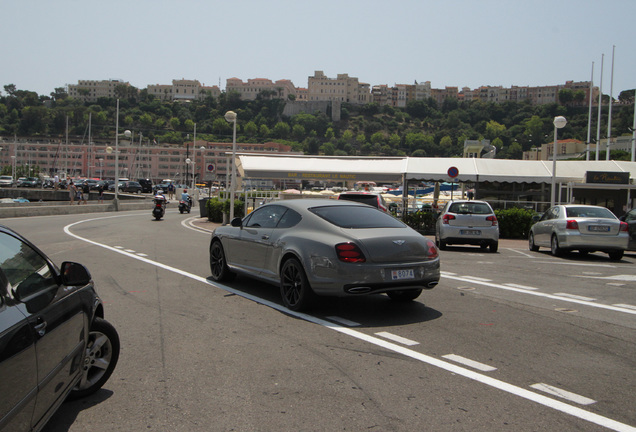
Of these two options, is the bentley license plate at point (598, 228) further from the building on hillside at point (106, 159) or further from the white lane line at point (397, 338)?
the building on hillside at point (106, 159)

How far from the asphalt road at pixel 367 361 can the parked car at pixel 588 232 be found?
4984 mm

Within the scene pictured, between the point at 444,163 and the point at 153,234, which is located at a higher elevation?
the point at 444,163

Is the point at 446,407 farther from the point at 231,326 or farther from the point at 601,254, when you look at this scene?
the point at 601,254

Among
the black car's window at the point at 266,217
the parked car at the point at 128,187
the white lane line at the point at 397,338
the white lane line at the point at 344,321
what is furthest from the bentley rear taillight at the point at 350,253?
the parked car at the point at 128,187

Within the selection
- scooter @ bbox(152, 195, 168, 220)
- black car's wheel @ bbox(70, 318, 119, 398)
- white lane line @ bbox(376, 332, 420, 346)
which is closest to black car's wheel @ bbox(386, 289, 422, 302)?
white lane line @ bbox(376, 332, 420, 346)

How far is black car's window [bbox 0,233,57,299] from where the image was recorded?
122 inches

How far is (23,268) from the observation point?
3328 millimetres

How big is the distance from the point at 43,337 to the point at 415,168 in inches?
→ 1044

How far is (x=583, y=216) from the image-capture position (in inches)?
595

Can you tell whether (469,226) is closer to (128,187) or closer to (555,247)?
(555,247)

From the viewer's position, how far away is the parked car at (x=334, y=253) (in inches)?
271

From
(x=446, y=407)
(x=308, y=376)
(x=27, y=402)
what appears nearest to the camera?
(x=27, y=402)

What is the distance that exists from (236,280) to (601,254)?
40.2ft

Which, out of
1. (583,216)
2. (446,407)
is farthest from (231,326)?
(583,216)
